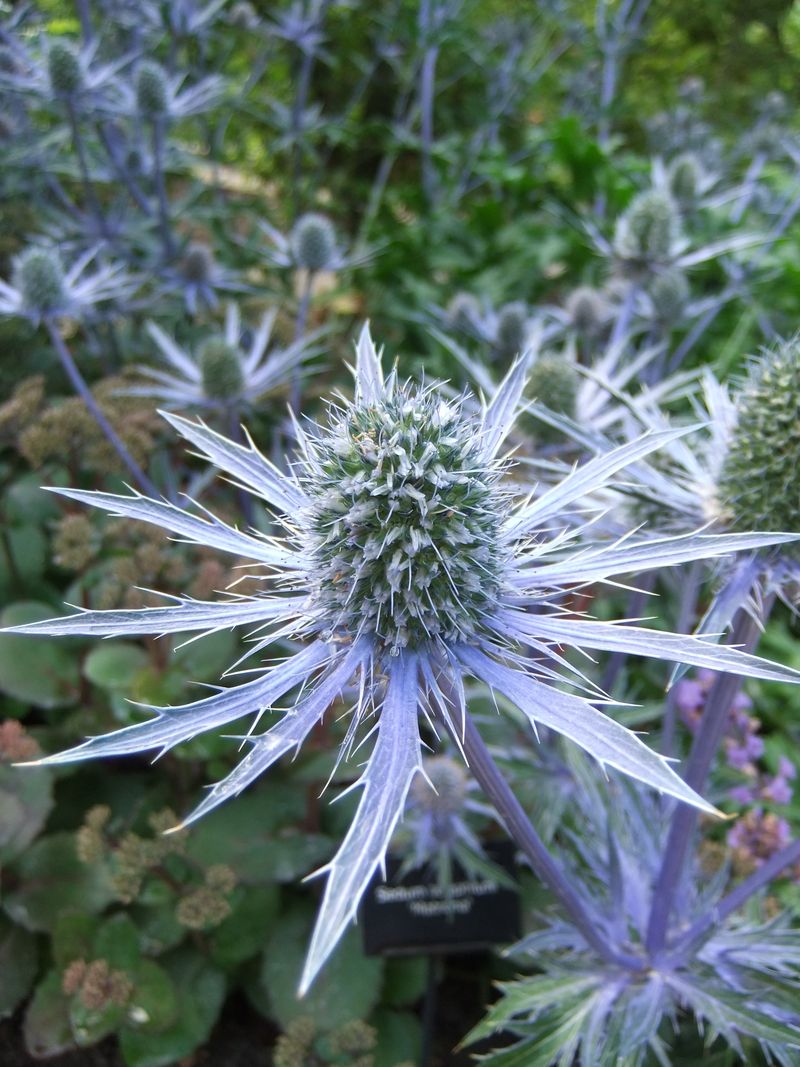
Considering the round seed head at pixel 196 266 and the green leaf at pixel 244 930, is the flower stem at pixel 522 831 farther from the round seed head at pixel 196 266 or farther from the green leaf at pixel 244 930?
the round seed head at pixel 196 266

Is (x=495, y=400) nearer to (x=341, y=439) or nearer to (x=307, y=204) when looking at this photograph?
(x=341, y=439)

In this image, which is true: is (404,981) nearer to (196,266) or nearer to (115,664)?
(115,664)

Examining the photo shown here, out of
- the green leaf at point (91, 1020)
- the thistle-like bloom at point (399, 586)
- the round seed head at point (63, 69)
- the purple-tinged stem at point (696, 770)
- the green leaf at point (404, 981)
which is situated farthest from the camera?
the round seed head at point (63, 69)

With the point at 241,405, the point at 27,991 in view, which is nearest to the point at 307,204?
the point at 241,405

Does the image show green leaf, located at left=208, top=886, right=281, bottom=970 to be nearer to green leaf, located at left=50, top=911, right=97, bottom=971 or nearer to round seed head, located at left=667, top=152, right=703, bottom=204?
green leaf, located at left=50, top=911, right=97, bottom=971

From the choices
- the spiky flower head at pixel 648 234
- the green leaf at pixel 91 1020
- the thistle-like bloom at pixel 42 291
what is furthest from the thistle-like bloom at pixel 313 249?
the green leaf at pixel 91 1020

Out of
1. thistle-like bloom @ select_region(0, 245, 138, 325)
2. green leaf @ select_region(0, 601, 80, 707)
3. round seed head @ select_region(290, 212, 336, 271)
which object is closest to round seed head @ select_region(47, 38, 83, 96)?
thistle-like bloom @ select_region(0, 245, 138, 325)
